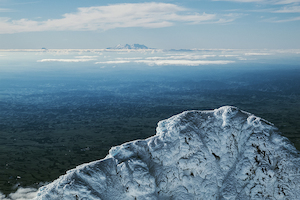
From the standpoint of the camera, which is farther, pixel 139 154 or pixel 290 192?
pixel 139 154

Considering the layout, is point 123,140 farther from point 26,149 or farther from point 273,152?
point 273,152

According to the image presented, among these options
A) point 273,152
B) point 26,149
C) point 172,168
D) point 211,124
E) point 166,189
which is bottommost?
point 26,149

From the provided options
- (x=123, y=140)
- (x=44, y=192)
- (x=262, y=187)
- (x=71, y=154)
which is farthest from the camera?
(x=123, y=140)

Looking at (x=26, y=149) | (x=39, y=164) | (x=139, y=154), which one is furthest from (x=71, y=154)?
(x=139, y=154)

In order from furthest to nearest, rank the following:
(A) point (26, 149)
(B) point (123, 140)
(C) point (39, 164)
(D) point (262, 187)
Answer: (B) point (123, 140), (A) point (26, 149), (C) point (39, 164), (D) point (262, 187)

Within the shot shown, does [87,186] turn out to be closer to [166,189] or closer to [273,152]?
[166,189]

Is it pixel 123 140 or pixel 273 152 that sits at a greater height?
pixel 273 152

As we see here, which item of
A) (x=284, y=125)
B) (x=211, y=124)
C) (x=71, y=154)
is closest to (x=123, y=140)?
(x=71, y=154)
